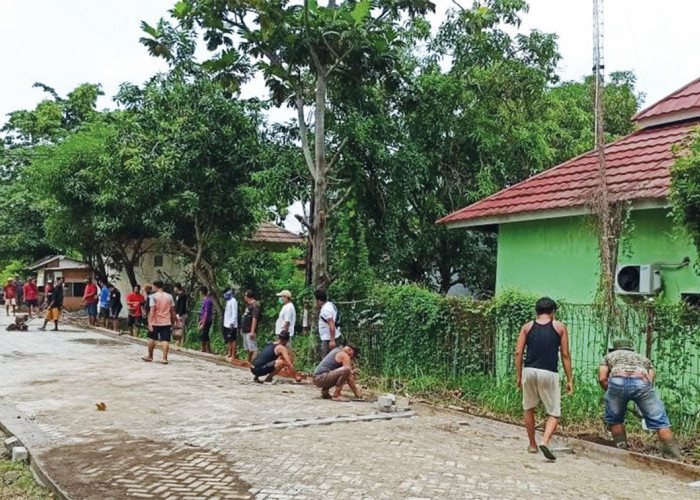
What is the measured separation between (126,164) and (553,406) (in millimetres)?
13663

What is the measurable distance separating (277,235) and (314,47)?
15761mm

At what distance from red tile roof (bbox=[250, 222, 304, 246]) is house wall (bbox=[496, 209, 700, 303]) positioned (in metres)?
15.6

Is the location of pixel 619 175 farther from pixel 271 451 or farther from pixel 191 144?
pixel 191 144

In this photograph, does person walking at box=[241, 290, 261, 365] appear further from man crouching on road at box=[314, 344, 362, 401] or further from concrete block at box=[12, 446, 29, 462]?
concrete block at box=[12, 446, 29, 462]

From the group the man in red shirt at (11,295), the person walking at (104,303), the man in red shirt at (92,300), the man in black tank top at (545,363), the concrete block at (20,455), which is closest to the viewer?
the concrete block at (20,455)

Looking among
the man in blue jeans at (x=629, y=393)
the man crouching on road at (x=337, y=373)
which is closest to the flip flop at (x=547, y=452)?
the man in blue jeans at (x=629, y=393)

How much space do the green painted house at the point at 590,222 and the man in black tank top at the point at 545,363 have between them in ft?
7.51

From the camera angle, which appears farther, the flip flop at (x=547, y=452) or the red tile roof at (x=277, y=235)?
the red tile roof at (x=277, y=235)

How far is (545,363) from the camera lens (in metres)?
8.38

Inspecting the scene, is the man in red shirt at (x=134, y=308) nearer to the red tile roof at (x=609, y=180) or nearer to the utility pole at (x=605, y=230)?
the red tile roof at (x=609, y=180)

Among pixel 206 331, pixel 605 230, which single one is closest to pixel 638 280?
pixel 605 230

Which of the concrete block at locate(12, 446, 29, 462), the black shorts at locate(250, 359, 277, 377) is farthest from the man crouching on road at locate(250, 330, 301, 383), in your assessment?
the concrete block at locate(12, 446, 29, 462)

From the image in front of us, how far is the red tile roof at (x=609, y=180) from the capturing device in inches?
427

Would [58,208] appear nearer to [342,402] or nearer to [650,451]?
[342,402]
